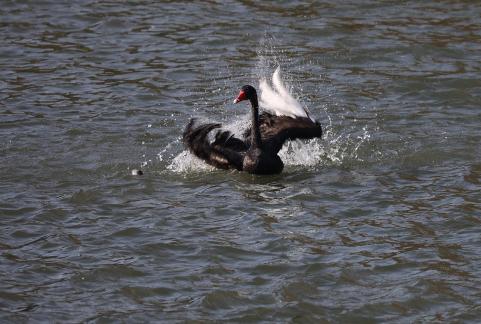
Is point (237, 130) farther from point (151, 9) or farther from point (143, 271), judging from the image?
point (151, 9)

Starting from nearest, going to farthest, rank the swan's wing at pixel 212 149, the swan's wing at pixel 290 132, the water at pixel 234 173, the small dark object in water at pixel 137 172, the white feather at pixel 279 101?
the water at pixel 234 173 < the small dark object in water at pixel 137 172 < the swan's wing at pixel 212 149 < the swan's wing at pixel 290 132 < the white feather at pixel 279 101

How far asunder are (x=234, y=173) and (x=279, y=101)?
0.86 metres

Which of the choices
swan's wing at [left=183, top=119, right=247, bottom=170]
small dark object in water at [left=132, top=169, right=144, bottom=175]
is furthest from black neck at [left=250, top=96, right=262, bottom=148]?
small dark object in water at [left=132, top=169, right=144, bottom=175]

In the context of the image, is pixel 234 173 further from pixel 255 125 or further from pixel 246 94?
pixel 246 94

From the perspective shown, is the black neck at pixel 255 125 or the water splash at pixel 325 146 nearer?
the black neck at pixel 255 125

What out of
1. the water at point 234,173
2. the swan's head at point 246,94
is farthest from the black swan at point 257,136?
the water at point 234,173

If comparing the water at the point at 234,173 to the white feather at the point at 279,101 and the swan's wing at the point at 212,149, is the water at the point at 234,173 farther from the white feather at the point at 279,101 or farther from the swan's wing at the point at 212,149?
the white feather at the point at 279,101

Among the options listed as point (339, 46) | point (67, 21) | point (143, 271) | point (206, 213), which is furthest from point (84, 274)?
point (67, 21)

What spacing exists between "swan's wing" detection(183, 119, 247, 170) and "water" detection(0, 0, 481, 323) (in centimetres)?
16

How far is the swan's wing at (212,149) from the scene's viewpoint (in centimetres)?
1099

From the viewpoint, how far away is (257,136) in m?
11.1

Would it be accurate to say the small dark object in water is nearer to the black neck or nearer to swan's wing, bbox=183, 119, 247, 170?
swan's wing, bbox=183, 119, 247, 170

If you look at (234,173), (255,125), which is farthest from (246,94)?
(234,173)

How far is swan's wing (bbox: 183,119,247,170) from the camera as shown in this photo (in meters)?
11.0
